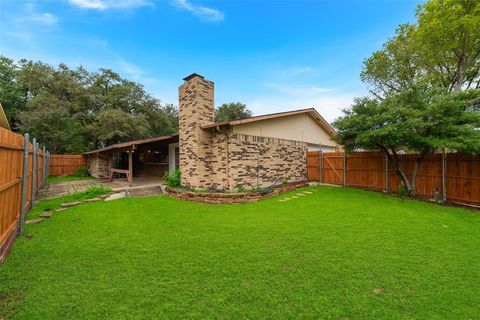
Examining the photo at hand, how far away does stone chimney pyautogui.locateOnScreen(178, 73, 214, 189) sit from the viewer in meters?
9.19

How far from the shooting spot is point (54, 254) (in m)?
3.77

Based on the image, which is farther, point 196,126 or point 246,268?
point 196,126

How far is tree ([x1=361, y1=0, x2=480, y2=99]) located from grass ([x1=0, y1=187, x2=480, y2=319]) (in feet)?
23.4

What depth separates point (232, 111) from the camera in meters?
28.0

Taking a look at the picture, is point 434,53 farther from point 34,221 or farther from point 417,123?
point 34,221

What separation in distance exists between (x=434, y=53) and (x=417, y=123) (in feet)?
35.0

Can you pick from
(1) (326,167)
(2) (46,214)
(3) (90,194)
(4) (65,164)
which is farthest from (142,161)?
(1) (326,167)

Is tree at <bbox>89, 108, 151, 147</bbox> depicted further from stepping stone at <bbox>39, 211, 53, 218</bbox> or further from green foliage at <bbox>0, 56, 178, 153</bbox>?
stepping stone at <bbox>39, 211, 53, 218</bbox>

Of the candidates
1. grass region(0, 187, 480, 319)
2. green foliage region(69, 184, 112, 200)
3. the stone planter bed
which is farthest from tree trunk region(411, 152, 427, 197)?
green foliage region(69, 184, 112, 200)

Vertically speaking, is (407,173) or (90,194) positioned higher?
(407,173)

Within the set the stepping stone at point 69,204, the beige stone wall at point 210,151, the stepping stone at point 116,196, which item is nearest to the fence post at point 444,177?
the beige stone wall at point 210,151

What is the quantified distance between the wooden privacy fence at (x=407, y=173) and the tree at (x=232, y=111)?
1667 centimetres

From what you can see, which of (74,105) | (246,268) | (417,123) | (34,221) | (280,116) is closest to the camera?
(246,268)

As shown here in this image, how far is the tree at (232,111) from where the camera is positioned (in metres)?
27.8
